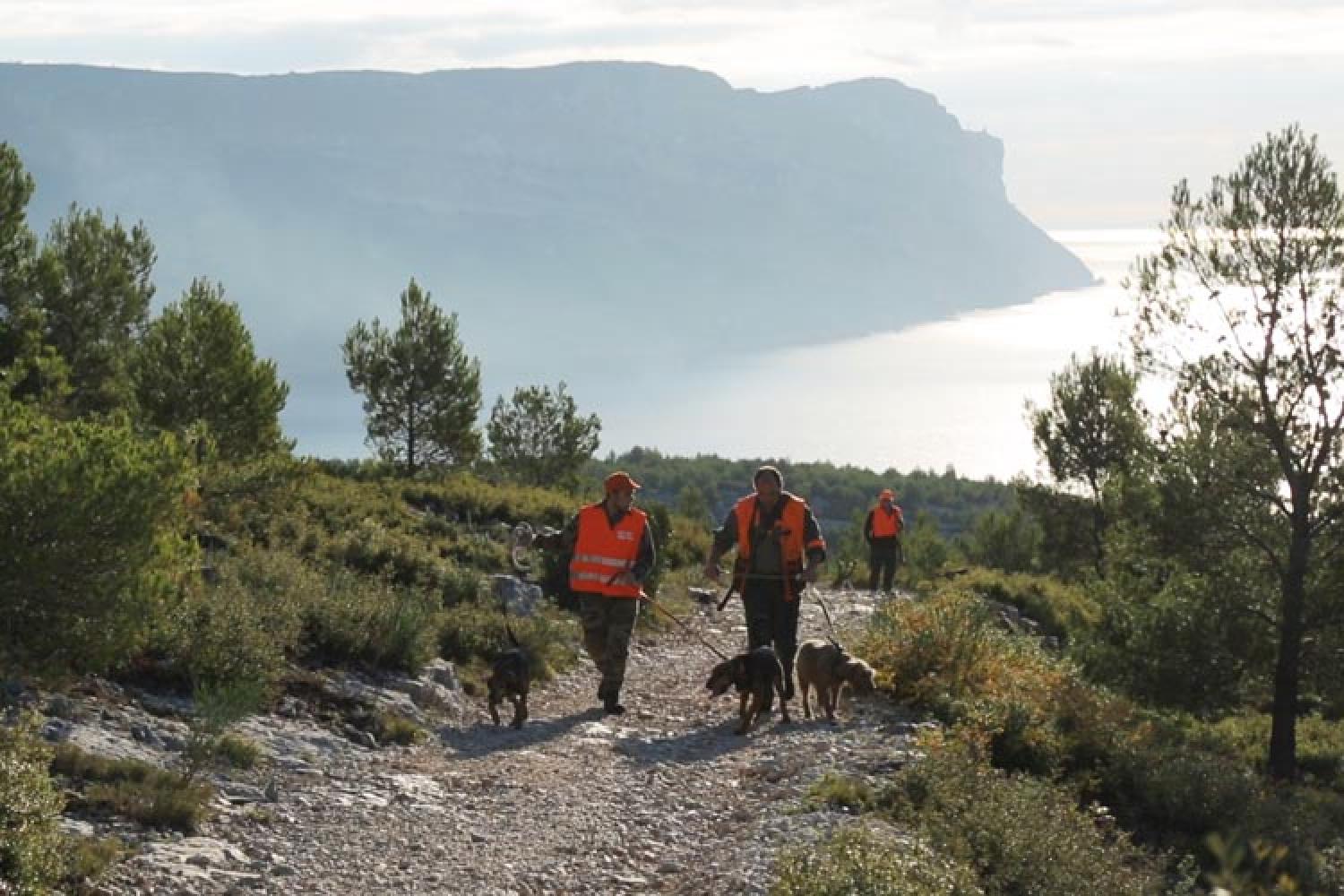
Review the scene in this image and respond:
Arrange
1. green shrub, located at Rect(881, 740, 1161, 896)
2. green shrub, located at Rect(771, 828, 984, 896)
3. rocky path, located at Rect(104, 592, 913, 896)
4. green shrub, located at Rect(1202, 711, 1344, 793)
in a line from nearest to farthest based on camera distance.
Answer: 1. green shrub, located at Rect(771, 828, 984, 896)
2. rocky path, located at Rect(104, 592, 913, 896)
3. green shrub, located at Rect(881, 740, 1161, 896)
4. green shrub, located at Rect(1202, 711, 1344, 793)

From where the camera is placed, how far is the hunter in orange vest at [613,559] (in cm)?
1332

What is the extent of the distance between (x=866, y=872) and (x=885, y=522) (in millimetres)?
20854

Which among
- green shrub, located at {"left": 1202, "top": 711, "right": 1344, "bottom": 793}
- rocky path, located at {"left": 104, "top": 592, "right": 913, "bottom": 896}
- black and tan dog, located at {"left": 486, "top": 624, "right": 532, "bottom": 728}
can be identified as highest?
black and tan dog, located at {"left": 486, "top": 624, "right": 532, "bottom": 728}

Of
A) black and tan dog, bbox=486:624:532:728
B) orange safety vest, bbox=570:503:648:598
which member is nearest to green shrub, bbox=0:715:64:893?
black and tan dog, bbox=486:624:532:728

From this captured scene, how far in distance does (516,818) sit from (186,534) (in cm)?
930

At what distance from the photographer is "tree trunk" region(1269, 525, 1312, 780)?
1862 cm

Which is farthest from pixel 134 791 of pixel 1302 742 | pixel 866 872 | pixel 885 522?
pixel 1302 742

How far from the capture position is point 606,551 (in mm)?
13328

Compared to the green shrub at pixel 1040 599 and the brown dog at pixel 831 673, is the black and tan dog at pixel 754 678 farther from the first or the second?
the green shrub at pixel 1040 599

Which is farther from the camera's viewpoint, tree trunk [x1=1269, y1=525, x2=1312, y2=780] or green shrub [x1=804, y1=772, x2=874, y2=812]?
tree trunk [x1=1269, y1=525, x2=1312, y2=780]

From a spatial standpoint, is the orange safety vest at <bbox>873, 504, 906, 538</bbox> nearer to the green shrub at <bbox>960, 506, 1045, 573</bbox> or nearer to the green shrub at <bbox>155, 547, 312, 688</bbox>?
the green shrub at <bbox>155, 547, 312, 688</bbox>

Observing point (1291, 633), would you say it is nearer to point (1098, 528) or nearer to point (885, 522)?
point (885, 522)

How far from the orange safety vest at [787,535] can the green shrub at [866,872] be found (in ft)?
18.2

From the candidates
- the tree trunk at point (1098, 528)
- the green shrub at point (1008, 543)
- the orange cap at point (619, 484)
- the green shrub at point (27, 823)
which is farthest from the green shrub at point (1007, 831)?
the green shrub at point (1008, 543)
